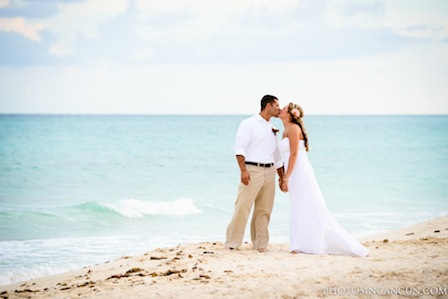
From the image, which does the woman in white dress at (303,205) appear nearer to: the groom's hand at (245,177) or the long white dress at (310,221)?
the long white dress at (310,221)

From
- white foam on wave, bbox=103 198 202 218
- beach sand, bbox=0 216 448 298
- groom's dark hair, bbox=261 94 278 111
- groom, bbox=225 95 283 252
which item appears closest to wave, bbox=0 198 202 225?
white foam on wave, bbox=103 198 202 218

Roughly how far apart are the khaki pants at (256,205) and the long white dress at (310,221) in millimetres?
296

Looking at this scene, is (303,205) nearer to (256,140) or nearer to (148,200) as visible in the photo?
(256,140)

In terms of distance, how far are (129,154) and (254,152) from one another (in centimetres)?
2810

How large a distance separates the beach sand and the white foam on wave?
6.32 m

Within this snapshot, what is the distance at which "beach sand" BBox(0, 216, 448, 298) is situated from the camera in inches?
211

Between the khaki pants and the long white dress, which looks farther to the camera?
the khaki pants

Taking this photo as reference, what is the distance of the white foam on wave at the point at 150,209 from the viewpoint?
1408 centimetres

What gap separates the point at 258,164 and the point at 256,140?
293mm

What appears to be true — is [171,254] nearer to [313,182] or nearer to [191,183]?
[313,182]

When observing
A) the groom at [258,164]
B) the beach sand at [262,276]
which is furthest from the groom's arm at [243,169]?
the beach sand at [262,276]

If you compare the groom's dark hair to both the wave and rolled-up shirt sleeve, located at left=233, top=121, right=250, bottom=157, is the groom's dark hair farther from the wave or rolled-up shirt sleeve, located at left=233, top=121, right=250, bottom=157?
the wave

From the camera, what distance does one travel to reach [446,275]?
5.56 metres

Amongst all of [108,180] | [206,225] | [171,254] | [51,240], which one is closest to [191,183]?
[108,180]
